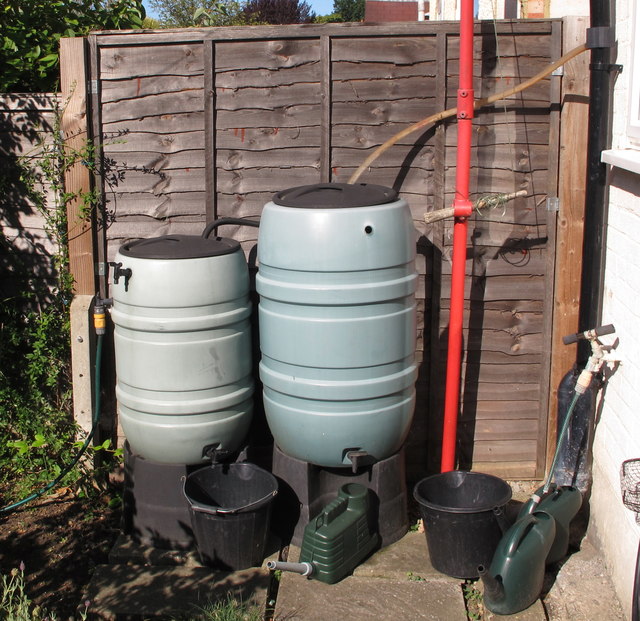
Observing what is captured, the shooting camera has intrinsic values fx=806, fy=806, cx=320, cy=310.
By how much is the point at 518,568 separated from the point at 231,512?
1.16m

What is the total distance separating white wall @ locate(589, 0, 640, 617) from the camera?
10.4 ft

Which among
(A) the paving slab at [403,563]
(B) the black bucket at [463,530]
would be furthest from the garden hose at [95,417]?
(B) the black bucket at [463,530]

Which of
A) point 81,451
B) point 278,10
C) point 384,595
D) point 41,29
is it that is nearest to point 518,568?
point 384,595

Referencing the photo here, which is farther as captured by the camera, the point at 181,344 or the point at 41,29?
the point at 41,29

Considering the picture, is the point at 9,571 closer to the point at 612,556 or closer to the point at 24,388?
the point at 24,388

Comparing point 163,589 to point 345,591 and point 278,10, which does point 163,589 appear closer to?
point 345,591

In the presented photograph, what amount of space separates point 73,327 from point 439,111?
2.11 m

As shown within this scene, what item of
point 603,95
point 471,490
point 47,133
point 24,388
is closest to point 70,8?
point 47,133

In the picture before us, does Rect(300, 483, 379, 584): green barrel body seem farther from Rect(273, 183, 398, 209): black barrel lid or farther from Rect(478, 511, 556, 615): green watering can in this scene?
Rect(273, 183, 398, 209): black barrel lid

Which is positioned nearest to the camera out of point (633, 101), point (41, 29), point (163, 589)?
point (633, 101)

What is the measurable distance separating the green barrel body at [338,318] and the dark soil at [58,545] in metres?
1.08

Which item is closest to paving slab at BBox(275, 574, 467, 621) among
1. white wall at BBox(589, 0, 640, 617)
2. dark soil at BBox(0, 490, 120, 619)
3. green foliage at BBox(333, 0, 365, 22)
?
white wall at BBox(589, 0, 640, 617)

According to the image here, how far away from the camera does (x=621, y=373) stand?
3350 millimetres

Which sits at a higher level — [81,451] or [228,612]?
[81,451]
